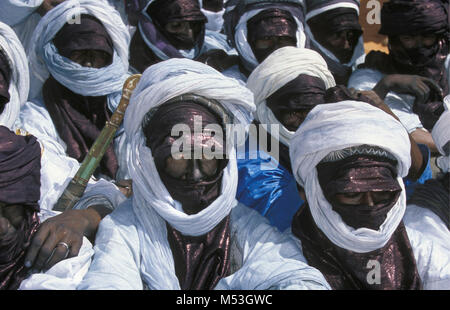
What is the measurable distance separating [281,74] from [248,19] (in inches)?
53.2

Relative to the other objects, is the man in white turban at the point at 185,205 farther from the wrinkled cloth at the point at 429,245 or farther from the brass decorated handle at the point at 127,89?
the wrinkled cloth at the point at 429,245

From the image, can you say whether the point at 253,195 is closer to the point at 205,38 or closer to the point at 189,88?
the point at 189,88

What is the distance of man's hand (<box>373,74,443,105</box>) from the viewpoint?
4.94 meters

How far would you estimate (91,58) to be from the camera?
4.76m

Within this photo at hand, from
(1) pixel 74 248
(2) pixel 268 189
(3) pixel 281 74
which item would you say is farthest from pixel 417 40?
(1) pixel 74 248

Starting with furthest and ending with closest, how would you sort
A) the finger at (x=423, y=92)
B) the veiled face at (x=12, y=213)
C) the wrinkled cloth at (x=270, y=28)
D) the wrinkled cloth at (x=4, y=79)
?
1. the wrinkled cloth at (x=270, y=28)
2. the finger at (x=423, y=92)
3. the wrinkled cloth at (x=4, y=79)
4. the veiled face at (x=12, y=213)

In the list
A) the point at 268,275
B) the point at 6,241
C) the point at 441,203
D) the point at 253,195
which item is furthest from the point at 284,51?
the point at 6,241

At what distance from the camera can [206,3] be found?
21.8 feet

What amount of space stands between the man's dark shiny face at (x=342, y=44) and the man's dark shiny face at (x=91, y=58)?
1.91 m

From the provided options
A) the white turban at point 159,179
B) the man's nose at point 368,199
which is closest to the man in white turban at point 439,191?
the man's nose at point 368,199

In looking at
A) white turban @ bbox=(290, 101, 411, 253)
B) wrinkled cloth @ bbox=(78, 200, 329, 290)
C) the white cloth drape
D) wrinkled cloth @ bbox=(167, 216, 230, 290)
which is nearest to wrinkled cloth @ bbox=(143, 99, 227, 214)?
wrinkled cloth @ bbox=(167, 216, 230, 290)

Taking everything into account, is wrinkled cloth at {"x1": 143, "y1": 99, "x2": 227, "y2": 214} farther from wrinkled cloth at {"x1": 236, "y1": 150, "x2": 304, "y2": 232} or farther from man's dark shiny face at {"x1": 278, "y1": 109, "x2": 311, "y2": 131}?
man's dark shiny face at {"x1": 278, "y1": 109, "x2": 311, "y2": 131}

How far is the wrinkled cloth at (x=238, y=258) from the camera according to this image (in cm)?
291

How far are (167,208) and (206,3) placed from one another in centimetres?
391
